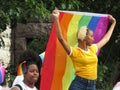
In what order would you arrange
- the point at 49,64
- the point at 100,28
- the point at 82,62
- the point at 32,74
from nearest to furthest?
the point at 32,74 → the point at 82,62 → the point at 49,64 → the point at 100,28

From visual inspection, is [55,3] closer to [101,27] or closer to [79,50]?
[101,27]

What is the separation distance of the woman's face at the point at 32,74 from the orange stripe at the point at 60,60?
0.93 meters

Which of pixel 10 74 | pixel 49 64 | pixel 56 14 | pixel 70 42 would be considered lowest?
pixel 10 74

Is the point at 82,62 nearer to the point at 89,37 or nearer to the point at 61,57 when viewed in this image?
the point at 89,37

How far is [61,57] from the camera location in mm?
7273

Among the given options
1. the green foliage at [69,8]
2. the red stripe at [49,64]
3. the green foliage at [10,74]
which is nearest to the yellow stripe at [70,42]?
the red stripe at [49,64]

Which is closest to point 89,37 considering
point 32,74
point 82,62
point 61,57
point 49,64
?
point 82,62

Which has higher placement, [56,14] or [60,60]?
[56,14]

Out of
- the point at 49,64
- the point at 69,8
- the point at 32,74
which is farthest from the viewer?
the point at 69,8

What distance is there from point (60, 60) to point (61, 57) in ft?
0.13

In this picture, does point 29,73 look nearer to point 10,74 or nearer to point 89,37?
point 89,37

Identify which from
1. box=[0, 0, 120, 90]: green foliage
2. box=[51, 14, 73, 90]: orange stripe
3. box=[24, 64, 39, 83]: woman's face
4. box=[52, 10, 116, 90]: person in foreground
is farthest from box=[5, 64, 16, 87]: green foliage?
box=[24, 64, 39, 83]: woman's face

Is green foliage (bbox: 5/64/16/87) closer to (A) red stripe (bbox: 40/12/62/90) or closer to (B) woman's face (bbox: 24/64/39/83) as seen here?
(A) red stripe (bbox: 40/12/62/90)

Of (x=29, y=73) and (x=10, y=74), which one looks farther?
(x=10, y=74)
